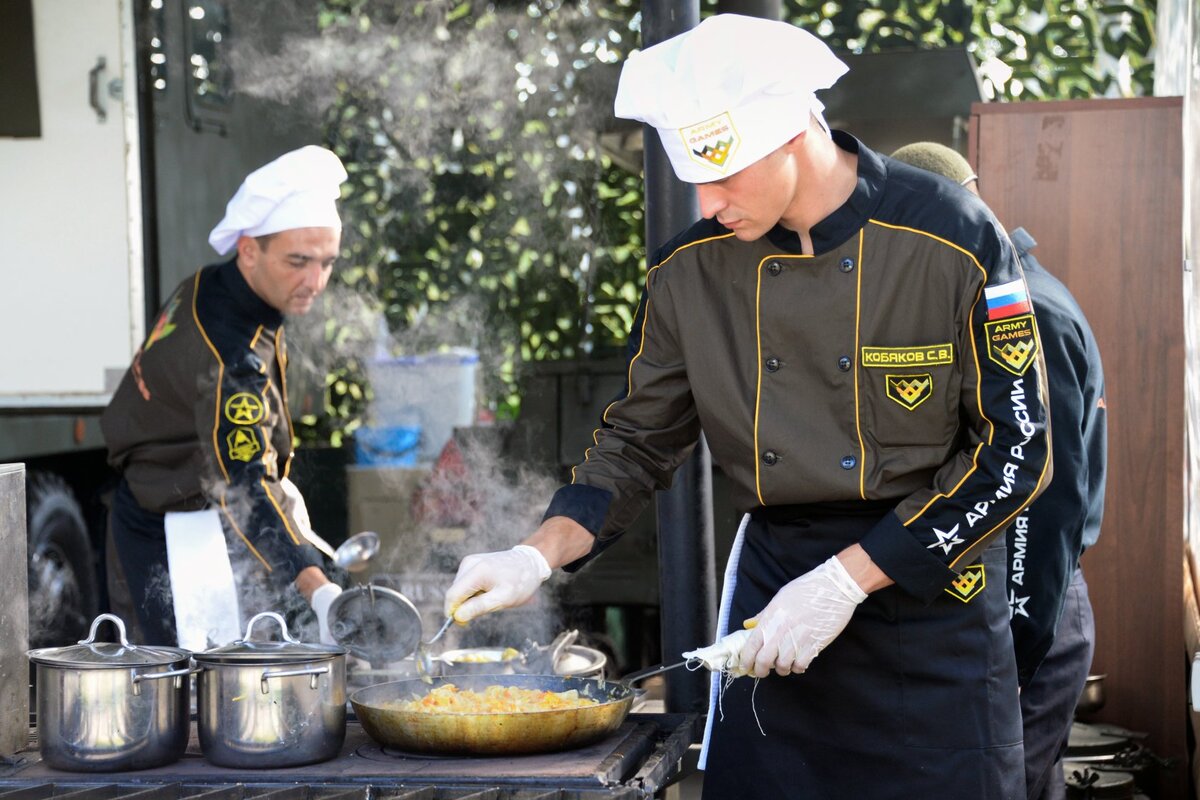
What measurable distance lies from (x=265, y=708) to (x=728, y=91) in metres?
1.22

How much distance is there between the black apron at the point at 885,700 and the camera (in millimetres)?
2252

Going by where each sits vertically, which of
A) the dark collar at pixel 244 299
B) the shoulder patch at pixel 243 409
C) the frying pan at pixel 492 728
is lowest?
the frying pan at pixel 492 728

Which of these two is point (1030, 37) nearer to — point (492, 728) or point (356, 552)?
point (356, 552)

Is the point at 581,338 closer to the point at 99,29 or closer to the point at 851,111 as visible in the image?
the point at 851,111

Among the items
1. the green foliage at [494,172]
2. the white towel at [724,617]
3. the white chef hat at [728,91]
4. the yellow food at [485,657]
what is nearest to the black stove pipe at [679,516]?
the yellow food at [485,657]

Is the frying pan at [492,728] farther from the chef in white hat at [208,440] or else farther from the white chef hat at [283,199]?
the white chef hat at [283,199]

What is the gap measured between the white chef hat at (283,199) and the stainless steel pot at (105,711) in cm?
177

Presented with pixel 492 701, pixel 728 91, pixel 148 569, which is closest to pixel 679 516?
pixel 492 701

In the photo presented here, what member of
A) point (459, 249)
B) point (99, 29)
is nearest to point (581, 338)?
point (459, 249)

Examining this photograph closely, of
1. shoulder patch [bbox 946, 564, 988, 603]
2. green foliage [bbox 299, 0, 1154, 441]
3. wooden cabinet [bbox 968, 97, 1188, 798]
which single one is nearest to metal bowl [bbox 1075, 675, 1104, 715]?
wooden cabinet [bbox 968, 97, 1188, 798]

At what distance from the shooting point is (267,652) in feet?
7.36

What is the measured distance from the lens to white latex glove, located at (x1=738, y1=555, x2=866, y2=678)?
7.11ft

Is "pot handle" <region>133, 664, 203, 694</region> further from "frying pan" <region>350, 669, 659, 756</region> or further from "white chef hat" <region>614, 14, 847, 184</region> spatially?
"white chef hat" <region>614, 14, 847, 184</region>

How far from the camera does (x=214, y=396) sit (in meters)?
3.54
